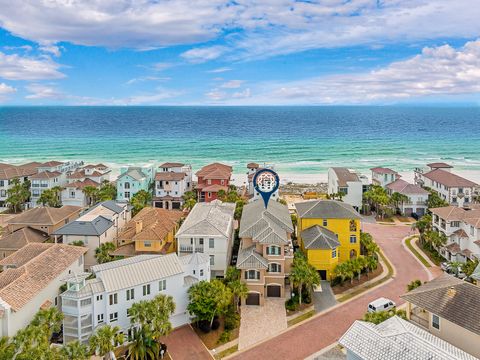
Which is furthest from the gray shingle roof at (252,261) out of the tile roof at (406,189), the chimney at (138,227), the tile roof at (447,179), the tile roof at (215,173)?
the tile roof at (447,179)

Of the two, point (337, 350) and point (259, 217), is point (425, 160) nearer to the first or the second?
point (259, 217)

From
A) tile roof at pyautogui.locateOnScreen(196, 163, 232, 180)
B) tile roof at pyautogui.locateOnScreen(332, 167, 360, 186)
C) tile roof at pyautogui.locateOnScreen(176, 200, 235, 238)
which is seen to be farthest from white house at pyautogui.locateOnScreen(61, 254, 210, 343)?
tile roof at pyautogui.locateOnScreen(196, 163, 232, 180)

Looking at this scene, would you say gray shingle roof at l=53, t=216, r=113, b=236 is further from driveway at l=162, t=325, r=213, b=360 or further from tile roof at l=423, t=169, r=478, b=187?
tile roof at l=423, t=169, r=478, b=187

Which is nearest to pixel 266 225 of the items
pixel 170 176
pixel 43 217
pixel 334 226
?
pixel 334 226

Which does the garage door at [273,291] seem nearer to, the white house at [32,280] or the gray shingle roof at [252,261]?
the gray shingle roof at [252,261]

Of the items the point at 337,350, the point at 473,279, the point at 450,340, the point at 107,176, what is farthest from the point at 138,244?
the point at 107,176

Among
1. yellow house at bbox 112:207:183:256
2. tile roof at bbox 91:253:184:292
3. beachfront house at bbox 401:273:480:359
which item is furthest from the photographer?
yellow house at bbox 112:207:183:256

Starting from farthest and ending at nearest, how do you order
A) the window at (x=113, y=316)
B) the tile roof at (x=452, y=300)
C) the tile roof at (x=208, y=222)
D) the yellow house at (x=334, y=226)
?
1. the yellow house at (x=334, y=226)
2. the tile roof at (x=208, y=222)
3. the window at (x=113, y=316)
4. the tile roof at (x=452, y=300)
